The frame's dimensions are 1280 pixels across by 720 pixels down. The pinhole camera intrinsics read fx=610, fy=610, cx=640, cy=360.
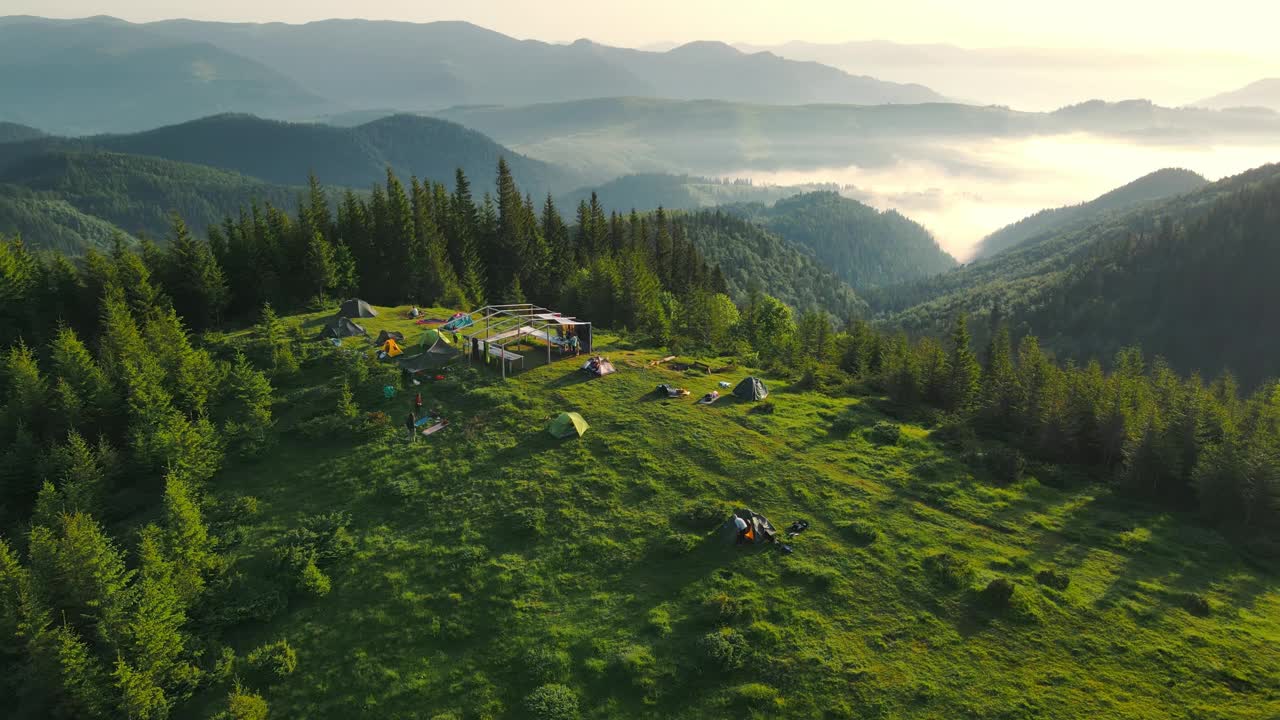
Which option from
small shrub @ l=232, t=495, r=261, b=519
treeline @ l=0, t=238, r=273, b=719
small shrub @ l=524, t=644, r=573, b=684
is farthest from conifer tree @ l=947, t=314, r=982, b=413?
treeline @ l=0, t=238, r=273, b=719

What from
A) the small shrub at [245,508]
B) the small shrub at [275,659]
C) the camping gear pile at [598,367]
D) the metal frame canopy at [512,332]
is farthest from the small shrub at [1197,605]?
the small shrub at [245,508]

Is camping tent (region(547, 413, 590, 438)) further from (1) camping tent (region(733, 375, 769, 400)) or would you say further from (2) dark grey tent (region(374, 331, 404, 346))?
(2) dark grey tent (region(374, 331, 404, 346))

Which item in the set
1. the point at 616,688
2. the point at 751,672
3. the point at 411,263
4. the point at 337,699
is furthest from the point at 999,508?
the point at 411,263

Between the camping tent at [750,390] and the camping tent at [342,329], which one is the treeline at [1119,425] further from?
the camping tent at [342,329]

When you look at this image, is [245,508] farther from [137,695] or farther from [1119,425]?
[1119,425]

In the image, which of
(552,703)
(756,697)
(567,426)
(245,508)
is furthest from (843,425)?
(245,508)

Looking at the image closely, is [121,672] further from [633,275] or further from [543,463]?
[633,275]

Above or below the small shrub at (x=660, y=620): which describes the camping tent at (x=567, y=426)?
above
